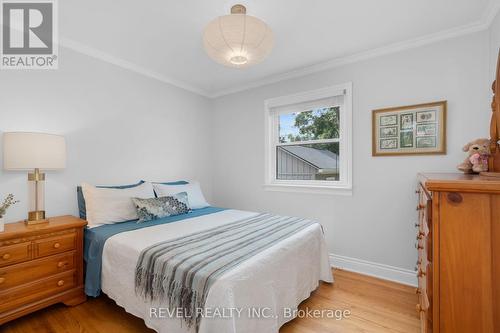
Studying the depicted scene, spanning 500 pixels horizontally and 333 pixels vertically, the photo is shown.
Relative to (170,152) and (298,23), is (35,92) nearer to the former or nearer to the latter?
(170,152)

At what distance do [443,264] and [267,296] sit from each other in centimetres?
98

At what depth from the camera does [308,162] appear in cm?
319

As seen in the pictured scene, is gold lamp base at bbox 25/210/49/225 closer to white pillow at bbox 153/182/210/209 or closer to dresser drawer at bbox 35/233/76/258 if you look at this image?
dresser drawer at bbox 35/233/76/258

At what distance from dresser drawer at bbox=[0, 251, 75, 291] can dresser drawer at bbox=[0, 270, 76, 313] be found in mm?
35

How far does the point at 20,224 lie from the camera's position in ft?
6.53

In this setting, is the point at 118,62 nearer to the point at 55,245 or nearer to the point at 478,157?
the point at 55,245

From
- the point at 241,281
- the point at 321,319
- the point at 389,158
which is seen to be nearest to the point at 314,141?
the point at 389,158

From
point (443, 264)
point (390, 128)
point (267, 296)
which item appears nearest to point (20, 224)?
point (267, 296)

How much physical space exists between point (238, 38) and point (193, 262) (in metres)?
1.43

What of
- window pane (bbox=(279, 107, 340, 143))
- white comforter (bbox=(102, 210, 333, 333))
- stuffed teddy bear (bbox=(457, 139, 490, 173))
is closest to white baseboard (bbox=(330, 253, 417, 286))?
white comforter (bbox=(102, 210, 333, 333))

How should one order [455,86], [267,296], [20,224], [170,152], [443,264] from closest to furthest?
[443,264] → [267,296] → [20,224] → [455,86] → [170,152]

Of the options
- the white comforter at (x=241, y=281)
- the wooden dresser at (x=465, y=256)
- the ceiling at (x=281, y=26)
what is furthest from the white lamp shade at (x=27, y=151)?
the wooden dresser at (x=465, y=256)

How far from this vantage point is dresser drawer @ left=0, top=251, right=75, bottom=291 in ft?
5.62

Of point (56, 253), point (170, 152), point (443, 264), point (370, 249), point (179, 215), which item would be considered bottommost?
point (370, 249)
